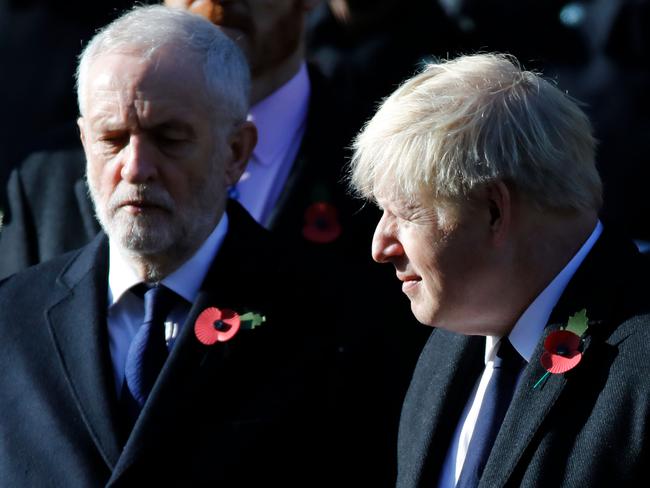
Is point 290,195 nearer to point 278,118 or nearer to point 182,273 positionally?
point 278,118

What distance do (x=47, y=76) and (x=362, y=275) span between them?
8.70 feet

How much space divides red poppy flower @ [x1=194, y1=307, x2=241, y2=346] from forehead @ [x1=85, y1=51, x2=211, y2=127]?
0.50 metres

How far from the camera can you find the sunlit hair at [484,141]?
294 cm

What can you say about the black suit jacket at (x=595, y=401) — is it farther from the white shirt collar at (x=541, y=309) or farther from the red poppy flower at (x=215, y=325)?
the red poppy flower at (x=215, y=325)

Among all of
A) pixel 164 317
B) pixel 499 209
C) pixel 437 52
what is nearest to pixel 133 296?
pixel 164 317

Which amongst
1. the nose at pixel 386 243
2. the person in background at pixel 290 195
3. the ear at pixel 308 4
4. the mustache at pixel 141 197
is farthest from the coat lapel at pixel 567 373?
the ear at pixel 308 4

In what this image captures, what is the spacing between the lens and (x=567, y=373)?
2.90 m

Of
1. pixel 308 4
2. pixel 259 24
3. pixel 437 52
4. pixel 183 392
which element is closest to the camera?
pixel 183 392

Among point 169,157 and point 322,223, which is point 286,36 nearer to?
point 322,223

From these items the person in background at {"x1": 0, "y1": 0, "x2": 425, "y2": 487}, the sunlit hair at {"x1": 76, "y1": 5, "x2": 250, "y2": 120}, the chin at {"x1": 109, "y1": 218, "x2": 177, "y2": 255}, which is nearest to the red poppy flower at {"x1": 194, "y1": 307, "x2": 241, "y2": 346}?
the chin at {"x1": 109, "y1": 218, "x2": 177, "y2": 255}

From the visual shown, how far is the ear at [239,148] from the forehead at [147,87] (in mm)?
159

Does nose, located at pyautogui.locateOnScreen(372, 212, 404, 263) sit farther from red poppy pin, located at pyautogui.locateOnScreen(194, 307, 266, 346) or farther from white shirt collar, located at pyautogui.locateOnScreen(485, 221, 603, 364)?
red poppy pin, located at pyautogui.locateOnScreen(194, 307, 266, 346)

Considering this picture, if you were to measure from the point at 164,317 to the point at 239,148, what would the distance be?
1.67 feet

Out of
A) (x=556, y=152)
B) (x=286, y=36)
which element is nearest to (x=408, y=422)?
(x=556, y=152)
